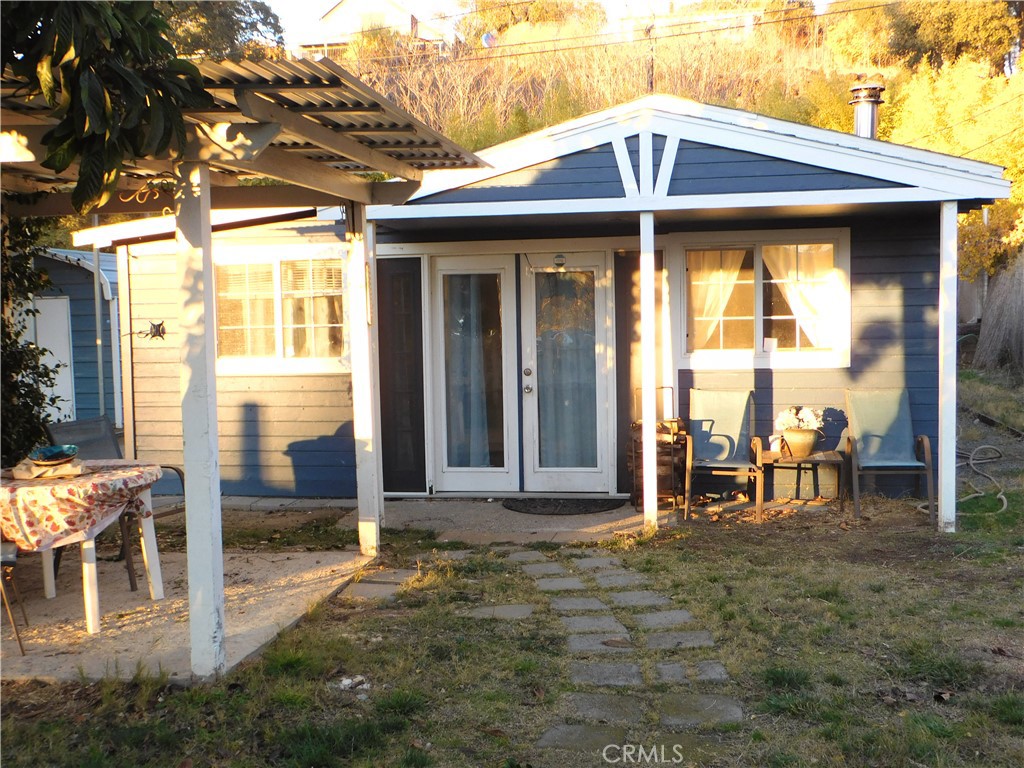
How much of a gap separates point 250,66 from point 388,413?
4.89 meters

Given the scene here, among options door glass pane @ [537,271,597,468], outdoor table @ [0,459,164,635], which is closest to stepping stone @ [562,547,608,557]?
door glass pane @ [537,271,597,468]

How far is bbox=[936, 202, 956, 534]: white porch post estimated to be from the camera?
6590 millimetres

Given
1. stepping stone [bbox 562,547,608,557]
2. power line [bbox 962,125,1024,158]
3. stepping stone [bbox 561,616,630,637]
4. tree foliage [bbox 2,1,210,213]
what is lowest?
stepping stone [bbox 561,616,630,637]

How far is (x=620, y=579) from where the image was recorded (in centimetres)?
571

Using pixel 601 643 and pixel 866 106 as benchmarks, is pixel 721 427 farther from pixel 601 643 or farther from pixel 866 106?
pixel 601 643

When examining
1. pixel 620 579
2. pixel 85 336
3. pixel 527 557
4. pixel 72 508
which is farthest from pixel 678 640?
pixel 85 336

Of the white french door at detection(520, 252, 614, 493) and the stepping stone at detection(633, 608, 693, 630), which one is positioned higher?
the white french door at detection(520, 252, 614, 493)

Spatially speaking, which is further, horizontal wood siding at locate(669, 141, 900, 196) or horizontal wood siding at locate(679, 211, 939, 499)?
horizontal wood siding at locate(679, 211, 939, 499)

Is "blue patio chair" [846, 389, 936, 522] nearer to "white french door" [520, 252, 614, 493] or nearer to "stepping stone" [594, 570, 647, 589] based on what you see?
"white french door" [520, 252, 614, 493]

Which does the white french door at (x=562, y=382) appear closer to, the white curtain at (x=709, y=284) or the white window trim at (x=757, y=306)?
the white window trim at (x=757, y=306)

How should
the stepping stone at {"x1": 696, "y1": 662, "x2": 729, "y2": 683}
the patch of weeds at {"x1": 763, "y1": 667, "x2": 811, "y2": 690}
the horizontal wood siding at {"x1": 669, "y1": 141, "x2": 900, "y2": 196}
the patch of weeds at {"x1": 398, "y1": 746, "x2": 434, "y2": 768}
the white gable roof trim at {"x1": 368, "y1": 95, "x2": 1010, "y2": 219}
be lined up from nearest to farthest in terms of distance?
the patch of weeds at {"x1": 398, "y1": 746, "x2": 434, "y2": 768}, the patch of weeds at {"x1": 763, "y1": 667, "x2": 811, "y2": 690}, the stepping stone at {"x1": 696, "y1": 662, "x2": 729, "y2": 683}, the white gable roof trim at {"x1": 368, "y1": 95, "x2": 1010, "y2": 219}, the horizontal wood siding at {"x1": 669, "y1": 141, "x2": 900, "y2": 196}

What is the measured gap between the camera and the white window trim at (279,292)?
827cm

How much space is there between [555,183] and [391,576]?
305 cm
